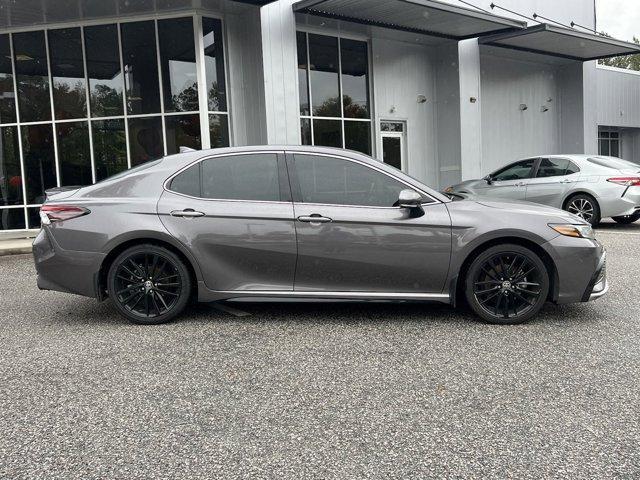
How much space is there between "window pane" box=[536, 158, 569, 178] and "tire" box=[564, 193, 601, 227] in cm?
61

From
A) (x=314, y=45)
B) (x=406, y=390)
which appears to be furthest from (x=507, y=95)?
(x=406, y=390)

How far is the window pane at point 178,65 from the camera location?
13.2m

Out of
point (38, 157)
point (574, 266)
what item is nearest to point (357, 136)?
point (38, 157)

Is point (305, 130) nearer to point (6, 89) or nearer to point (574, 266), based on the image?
point (6, 89)

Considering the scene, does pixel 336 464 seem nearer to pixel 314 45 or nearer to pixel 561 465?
pixel 561 465

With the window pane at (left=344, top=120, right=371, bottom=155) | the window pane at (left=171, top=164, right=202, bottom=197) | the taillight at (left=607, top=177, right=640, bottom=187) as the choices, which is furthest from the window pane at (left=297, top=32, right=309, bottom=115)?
the window pane at (left=171, top=164, right=202, bottom=197)

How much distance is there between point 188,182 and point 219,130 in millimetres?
8587

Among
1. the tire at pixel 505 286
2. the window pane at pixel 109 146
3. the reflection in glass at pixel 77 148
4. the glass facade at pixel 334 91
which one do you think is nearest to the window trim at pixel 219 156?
the tire at pixel 505 286

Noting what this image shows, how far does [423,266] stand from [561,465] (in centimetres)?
245

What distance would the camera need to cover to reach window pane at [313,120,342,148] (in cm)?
1534

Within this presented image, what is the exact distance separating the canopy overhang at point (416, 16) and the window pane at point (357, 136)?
2.71 m

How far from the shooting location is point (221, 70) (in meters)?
13.5

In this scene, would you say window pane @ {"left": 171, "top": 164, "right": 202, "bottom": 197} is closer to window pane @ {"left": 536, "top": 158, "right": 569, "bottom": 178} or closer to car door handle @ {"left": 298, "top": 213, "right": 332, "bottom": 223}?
car door handle @ {"left": 298, "top": 213, "right": 332, "bottom": 223}

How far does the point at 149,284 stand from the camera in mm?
5191
